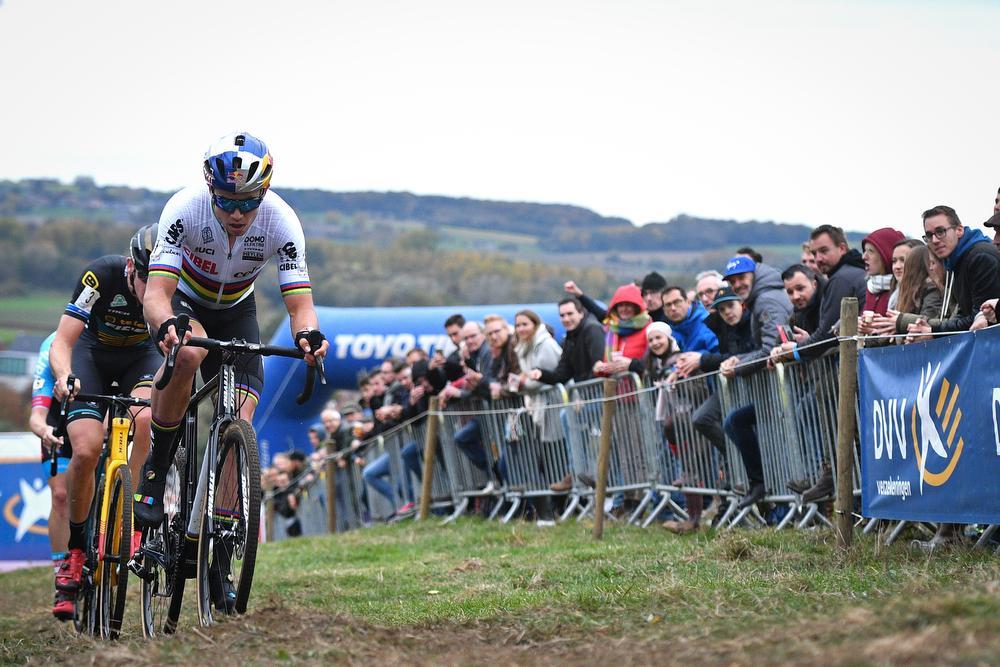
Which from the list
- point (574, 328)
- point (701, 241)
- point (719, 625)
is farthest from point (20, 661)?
point (701, 241)

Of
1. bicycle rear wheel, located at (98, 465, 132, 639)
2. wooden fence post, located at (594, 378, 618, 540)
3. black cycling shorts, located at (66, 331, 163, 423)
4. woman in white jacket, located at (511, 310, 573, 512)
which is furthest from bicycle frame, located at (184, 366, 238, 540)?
woman in white jacket, located at (511, 310, 573, 512)

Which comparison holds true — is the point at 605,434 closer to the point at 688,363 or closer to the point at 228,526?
the point at 688,363

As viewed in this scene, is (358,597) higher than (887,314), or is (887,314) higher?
(887,314)

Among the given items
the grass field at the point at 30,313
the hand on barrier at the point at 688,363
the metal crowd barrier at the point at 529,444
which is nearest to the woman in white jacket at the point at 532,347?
the metal crowd barrier at the point at 529,444

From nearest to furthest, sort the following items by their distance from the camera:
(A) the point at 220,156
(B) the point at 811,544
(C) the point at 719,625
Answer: (C) the point at 719,625 → (A) the point at 220,156 → (B) the point at 811,544

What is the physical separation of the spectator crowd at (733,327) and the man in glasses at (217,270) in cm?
364

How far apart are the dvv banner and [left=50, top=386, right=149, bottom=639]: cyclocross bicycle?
176 inches

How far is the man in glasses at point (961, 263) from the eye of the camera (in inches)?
308

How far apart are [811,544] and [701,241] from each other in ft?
81.1

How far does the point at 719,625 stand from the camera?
17.3 feet

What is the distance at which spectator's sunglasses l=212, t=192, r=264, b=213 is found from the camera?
659 centimetres

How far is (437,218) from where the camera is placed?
77.7 m

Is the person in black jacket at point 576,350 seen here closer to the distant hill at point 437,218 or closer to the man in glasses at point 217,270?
the distant hill at point 437,218

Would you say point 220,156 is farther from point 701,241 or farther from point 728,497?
point 701,241
